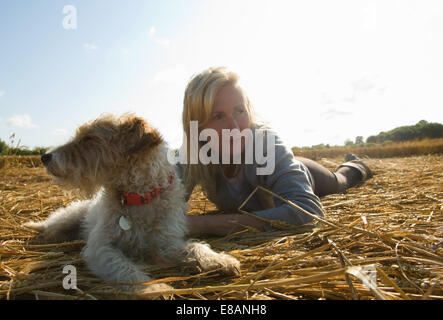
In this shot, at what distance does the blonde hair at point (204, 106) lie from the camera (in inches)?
131

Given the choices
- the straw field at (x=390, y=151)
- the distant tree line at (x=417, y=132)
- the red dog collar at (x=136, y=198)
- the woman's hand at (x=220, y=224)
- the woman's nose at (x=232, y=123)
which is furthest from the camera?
the distant tree line at (x=417, y=132)

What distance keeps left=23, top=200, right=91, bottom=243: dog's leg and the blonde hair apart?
1.31 metres

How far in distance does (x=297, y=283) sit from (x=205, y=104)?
87.8 inches

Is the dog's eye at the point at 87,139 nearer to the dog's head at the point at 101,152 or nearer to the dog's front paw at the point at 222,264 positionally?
the dog's head at the point at 101,152

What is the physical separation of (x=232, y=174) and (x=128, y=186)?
1.51 meters

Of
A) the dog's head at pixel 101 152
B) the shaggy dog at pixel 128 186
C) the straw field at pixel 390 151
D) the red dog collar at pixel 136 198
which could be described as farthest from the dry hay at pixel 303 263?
the straw field at pixel 390 151

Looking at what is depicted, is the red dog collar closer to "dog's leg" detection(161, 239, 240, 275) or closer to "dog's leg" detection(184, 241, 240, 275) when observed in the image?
"dog's leg" detection(161, 239, 240, 275)

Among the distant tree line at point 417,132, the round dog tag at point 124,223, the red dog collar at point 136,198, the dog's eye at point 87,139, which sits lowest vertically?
the round dog tag at point 124,223

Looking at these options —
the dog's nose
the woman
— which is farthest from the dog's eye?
the woman

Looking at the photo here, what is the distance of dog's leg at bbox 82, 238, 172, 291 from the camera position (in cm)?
180

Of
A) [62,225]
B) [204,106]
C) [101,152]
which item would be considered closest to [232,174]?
[204,106]

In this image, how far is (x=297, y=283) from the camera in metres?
1.61

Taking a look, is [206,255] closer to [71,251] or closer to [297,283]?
[297,283]
